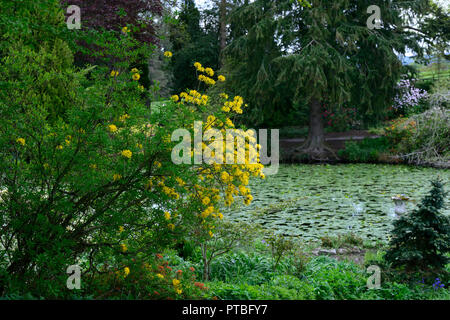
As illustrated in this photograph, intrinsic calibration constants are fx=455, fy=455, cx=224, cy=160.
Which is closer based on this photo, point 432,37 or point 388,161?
point 388,161

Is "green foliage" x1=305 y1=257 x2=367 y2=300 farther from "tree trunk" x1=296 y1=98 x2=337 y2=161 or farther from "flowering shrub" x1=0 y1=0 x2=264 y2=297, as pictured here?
"tree trunk" x1=296 y1=98 x2=337 y2=161

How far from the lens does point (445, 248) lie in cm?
430

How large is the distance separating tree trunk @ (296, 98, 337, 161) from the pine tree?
42.9 ft

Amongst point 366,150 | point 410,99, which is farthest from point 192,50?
point 366,150

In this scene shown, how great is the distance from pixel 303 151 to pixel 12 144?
14.9 meters

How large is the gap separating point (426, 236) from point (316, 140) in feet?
45.4

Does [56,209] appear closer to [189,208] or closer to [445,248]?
[189,208]

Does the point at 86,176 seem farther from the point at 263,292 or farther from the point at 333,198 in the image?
the point at 333,198

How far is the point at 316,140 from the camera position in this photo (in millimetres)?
18047

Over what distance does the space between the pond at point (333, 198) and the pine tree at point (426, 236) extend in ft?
4.92

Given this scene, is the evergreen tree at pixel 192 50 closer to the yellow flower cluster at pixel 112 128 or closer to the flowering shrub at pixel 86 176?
the flowering shrub at pixel 86 176

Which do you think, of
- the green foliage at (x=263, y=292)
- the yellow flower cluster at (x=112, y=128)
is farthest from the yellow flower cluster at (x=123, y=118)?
the green foliage at (x=263, y=292)

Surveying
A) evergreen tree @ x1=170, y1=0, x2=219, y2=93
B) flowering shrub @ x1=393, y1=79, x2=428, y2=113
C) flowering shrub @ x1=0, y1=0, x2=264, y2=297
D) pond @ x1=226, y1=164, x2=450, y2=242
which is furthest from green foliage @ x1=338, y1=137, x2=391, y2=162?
flowering shrub @ x1=0, y1=0, x2=264, y2=297
